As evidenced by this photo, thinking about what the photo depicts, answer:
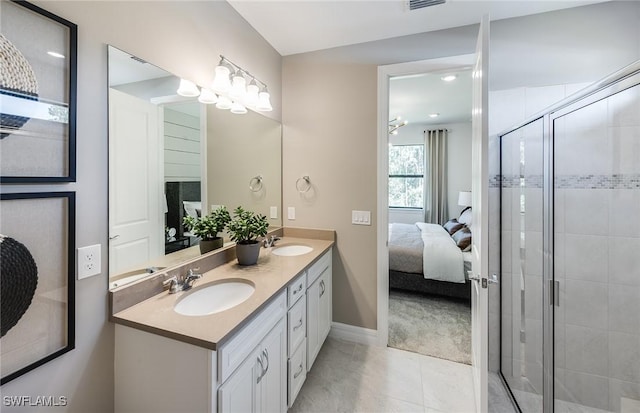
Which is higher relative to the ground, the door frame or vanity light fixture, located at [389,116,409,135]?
vanity light fixture, located at [389,116,409,135]

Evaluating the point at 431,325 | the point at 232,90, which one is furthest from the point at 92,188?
the point at 431,325

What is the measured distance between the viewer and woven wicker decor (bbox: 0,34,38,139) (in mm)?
778

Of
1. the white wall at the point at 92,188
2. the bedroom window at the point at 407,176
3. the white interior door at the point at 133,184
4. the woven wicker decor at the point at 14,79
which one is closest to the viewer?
the woven wicker decor at the point at 14,79

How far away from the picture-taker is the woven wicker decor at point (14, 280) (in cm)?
79

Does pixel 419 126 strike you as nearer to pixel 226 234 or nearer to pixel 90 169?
pixel 226 234

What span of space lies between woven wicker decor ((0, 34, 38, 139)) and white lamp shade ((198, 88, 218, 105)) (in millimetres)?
807

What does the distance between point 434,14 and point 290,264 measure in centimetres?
200

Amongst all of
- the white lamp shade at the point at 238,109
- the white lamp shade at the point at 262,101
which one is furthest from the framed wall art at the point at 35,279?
the white lamp shade at the point at 262,101

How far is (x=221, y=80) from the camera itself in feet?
5.46

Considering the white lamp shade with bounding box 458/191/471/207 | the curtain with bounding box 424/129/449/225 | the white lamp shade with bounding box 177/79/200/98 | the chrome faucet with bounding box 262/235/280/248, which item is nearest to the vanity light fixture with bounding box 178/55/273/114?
the white lamp shade with bounding box 177/79/200/98

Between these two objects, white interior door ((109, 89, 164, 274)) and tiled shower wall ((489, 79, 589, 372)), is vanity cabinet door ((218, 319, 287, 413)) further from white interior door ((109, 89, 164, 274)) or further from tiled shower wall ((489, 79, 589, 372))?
tiled shower wall ((489, 79, 589, 372))

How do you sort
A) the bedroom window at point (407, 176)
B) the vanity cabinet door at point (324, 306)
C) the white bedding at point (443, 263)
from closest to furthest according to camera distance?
the vanity cabinet door at point (324, 306), the white bedding at point (443, 263), the bedroom window at point (407, 176)

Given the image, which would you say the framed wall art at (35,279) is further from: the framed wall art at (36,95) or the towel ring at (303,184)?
the towel ring at (303,184)

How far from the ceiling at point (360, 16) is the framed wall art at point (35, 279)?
1.69 m
